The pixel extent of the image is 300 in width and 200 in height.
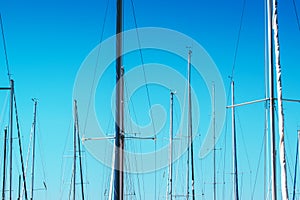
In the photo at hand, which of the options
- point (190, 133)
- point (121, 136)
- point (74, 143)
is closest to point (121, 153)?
point (121, 136)

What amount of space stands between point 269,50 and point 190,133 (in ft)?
69.5

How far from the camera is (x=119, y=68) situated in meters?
20.6

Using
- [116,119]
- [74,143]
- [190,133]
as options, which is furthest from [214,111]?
[116,119]

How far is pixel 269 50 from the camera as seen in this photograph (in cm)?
2312

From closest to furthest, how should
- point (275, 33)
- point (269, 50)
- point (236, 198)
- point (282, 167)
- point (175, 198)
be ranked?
point (282, 167) < point (275, 33) < point (269, 50) < point (236, 198) < point (175, 198)

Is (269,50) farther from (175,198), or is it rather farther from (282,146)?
(175,198)

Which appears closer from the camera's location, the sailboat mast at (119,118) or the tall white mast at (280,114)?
the tall white mast at (280,114)

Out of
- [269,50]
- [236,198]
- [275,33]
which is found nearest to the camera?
[275,33]

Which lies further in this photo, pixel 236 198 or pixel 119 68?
pixel 236 198

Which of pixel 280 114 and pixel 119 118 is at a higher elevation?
pixel 280 114

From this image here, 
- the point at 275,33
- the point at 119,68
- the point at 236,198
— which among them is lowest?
the point at 236,198

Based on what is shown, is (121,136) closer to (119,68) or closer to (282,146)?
(119,68)

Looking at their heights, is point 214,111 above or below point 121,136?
above

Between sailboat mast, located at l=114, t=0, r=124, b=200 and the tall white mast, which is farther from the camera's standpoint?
sailboat mast, located at l=114, t=0, r=124, b=200
